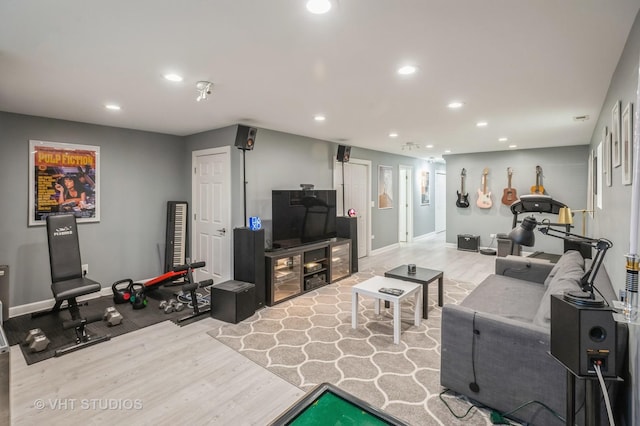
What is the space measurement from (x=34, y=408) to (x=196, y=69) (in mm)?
2622

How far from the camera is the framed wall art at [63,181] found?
3748mm

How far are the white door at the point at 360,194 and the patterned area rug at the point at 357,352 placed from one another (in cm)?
261

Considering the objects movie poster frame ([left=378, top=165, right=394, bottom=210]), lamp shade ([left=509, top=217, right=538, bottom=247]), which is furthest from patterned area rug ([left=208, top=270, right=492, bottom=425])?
movie poster frame ([left=378, top=165, right=394, bottom=210])

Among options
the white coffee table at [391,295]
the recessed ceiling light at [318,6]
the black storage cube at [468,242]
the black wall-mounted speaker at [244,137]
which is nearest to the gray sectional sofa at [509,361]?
the white coffee table at [391,295]

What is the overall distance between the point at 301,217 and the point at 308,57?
2644mm

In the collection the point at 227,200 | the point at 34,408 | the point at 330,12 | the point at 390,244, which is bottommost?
the point at 34,408

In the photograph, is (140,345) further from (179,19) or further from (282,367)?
(179,19)

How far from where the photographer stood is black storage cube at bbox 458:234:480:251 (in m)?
7.36

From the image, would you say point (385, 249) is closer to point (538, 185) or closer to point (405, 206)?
point (405, 206)

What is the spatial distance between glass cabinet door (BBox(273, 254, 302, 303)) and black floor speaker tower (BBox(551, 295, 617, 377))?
10.4 feet

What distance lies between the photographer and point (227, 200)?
14.3 ft

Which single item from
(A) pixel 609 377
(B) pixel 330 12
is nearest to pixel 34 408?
(B) pixel 330 12

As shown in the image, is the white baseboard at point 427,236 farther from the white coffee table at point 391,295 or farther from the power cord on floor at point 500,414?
the power cord on floor at point 500,414

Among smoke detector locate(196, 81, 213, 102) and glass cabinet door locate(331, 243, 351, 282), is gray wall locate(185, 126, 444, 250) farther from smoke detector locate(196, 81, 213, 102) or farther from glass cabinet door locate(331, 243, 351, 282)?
smoke detector locate(196, 81, 213, 102)
